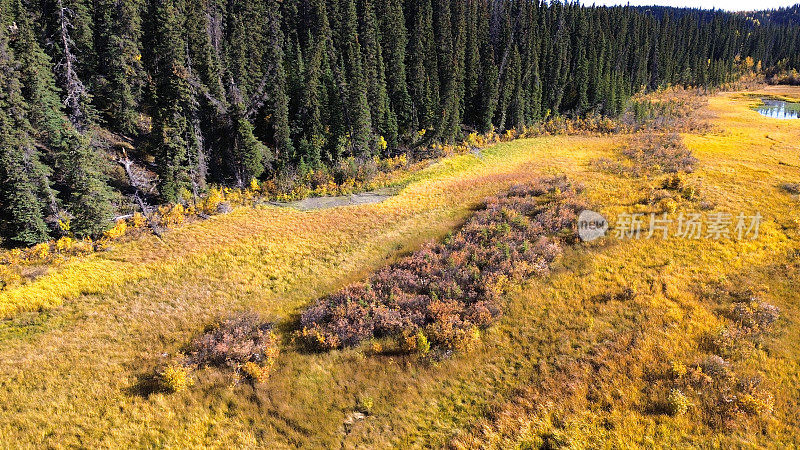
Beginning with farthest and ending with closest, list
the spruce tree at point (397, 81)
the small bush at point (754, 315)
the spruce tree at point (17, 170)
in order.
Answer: the spruce tree at point (397, 81)
the spruce tree at point (17, 170)
the small bush at point (754, 315)

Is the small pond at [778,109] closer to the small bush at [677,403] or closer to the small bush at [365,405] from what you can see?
the small bush at [677,403]

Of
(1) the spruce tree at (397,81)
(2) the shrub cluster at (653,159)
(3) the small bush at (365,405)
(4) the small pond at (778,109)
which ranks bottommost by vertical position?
(3) the small bush at (365,405)

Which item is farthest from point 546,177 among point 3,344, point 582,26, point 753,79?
point 753,79

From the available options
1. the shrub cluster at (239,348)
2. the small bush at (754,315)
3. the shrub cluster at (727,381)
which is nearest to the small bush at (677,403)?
the shrub cluster at (727,381)

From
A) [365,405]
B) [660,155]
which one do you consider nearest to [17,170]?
[365,405]

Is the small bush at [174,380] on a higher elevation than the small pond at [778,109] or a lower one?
lower

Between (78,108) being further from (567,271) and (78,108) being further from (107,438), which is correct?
(567,271)

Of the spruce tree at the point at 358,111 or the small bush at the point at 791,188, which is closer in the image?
the small bush at the point at 791,188
